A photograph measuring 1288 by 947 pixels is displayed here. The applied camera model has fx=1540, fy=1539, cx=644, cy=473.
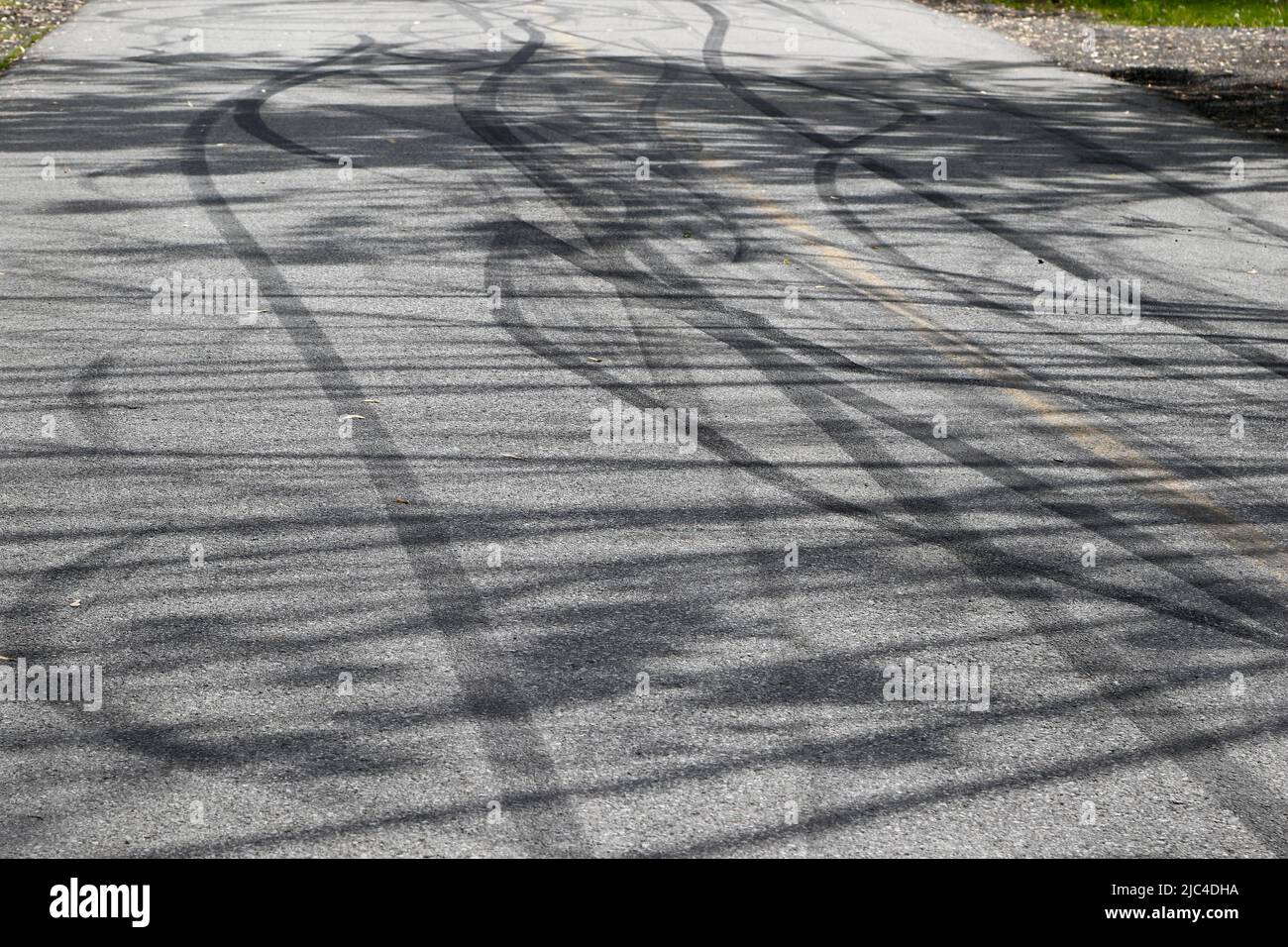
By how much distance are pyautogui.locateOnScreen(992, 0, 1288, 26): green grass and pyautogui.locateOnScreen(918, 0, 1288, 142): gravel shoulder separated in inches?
19.6

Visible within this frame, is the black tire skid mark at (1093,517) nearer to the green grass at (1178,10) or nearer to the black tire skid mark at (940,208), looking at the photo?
the black tire skid mark at (940,208)

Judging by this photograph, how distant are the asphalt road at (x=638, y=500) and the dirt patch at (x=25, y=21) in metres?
5.99

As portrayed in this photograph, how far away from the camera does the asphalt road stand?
4.22 meters

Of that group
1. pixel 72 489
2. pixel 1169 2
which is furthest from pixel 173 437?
pixel 1169 2

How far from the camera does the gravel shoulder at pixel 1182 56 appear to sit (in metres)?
15.9

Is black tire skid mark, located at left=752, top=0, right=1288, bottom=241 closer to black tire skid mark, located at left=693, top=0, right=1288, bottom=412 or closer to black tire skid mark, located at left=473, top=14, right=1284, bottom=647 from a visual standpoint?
black tire skid mark, located at left=693, top=0, right=1288, bottom=412

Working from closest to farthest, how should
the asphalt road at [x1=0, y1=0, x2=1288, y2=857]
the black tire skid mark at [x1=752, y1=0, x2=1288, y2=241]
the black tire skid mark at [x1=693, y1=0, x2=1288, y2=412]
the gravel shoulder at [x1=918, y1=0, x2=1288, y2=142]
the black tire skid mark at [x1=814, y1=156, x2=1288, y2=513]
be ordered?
the asphalt road at [x1=0, y1=0, x2=1288, y2=857] < the black tire skid mark at [x1=814, y1=156, x2=1288, y2=513] < the black tire skid mark at [x1=693, y1=0, x2=1288, y2=412] < the black tire skid mark at [x1=752, y1=0, x2=1288, y2=241] < the gravel shoulder at [x1=918, y1=0, x2=1288, y2=142]

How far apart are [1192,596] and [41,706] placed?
384 centimetres

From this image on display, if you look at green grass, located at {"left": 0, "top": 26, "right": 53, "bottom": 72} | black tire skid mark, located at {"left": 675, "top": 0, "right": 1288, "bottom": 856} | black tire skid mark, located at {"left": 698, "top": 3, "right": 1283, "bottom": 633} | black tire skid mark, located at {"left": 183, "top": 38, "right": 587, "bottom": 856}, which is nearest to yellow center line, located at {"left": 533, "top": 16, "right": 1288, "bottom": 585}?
black tire skid mark, located at {"left": 698, "top": 3, "right": 1283, "bottom": 633}

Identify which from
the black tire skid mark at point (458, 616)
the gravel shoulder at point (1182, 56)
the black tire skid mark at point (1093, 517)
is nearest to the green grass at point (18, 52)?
the black tire skid mark at point (458, 616)

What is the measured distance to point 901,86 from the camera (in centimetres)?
1688

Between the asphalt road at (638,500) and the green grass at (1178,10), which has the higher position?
the green grass at (1178,10)

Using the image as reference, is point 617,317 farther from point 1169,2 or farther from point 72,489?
point 1169,2

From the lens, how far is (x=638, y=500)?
6.23m
